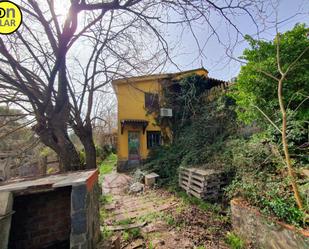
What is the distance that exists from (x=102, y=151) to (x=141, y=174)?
32.9 feet

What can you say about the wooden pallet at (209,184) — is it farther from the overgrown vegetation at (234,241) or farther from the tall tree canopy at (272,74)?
the tall tree canopy at (272,74)

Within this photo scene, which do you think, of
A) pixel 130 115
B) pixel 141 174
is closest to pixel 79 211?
pixel 141 174

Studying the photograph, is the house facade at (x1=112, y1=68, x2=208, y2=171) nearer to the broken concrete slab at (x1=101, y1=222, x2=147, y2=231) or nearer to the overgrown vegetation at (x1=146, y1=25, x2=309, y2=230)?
the overgrown vegetation at (x1=146, y1=25, x2=309, y2=230)

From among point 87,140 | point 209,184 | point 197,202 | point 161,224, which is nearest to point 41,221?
point 161,224

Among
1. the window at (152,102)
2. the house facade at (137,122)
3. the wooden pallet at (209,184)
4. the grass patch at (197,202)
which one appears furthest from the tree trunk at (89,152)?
the window at (152,102)

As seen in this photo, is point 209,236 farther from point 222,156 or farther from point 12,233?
point 12,233

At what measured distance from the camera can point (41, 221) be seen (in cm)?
339

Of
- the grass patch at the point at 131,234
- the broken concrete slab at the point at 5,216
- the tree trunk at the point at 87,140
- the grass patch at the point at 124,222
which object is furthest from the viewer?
the tree trunk at the point at 87,140

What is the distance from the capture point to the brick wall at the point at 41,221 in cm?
322

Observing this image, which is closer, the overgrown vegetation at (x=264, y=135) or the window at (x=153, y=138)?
the overgrown vegetation at (x=264, y=135)

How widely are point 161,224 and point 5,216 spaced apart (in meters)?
2.78

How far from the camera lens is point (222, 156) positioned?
5.13 meters

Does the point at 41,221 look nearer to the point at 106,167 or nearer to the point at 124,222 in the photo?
the point at 124,222

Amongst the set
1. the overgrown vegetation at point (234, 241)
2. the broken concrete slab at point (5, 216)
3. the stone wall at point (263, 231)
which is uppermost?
the broken concrete slab at point (5, 216)
